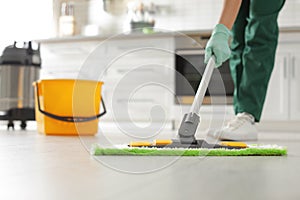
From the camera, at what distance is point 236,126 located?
1.86 metres

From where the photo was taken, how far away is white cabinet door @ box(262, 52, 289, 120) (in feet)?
10.8

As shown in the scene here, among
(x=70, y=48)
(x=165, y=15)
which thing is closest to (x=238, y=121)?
(x=70, y=48)

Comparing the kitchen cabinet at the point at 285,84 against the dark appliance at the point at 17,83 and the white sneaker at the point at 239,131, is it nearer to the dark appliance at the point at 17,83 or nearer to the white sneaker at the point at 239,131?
the white sneaker at the point at 239,131

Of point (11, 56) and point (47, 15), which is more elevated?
point (47, 15)

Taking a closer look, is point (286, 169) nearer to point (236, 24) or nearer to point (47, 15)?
point (236, 24)

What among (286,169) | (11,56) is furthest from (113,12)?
(286,169)

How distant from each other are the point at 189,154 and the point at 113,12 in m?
3.52

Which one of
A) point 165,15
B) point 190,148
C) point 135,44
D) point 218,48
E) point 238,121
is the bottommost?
point 238,121

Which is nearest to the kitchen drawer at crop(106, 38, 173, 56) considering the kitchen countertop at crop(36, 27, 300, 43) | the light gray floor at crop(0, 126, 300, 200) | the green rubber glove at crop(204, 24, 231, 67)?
the kitchen countertop at crop(36, 27, 300, 43)

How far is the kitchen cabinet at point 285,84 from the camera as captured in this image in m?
3.28

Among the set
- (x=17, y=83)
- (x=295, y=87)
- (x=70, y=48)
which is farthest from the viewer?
(x=70, y=48)

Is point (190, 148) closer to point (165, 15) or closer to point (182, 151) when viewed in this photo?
point (182, 151)

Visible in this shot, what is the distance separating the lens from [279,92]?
130 inches

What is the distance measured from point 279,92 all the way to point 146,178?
2.84 m
